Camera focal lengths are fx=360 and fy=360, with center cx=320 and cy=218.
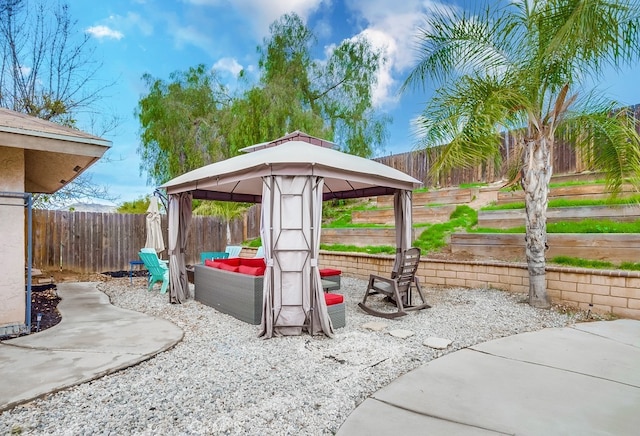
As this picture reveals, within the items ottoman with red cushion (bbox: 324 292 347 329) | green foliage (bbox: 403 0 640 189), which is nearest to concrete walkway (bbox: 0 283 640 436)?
ottoman with red cushion (bbox: 324 292 347 329)

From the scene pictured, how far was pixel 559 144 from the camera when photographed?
33.5 ft

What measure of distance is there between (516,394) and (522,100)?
161 inches

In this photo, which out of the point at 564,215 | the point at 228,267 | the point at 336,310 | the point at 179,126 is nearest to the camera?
the point at 336,310

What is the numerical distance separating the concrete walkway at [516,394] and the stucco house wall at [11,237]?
4.41 m

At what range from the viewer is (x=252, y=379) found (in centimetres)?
309

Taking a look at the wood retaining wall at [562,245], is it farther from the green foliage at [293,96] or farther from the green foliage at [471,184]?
the green foliage at [293,96]

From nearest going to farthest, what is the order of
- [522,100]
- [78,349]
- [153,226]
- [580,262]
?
1. [78,349]
2. [522,100]
3. [580,262]
4. [153,226]

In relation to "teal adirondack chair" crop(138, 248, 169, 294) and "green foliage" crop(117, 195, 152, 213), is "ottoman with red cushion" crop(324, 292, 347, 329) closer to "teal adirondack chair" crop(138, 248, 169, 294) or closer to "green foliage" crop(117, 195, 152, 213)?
"teal adirondack chair" crop(138, 248, 169, 294)

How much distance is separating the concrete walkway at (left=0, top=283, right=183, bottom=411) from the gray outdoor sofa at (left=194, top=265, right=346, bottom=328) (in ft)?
3.03

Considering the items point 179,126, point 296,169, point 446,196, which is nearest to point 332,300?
point 296,169

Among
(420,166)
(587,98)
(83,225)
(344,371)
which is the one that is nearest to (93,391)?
(344,371)

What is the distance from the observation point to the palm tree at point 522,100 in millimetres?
5125

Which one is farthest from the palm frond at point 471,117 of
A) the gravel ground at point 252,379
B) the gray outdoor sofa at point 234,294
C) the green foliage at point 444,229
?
the green foliage at point 444,229

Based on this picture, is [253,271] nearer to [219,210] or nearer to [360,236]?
[360,236]
